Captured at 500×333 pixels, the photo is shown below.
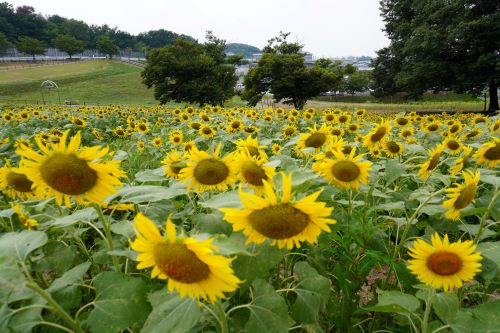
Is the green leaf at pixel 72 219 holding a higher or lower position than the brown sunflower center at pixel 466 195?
lower

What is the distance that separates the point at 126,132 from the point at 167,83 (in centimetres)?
2579

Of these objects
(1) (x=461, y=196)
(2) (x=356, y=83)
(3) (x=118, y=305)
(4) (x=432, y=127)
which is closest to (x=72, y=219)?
(3) (x=118, y=305)

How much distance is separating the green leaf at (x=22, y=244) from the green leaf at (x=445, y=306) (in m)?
1.40

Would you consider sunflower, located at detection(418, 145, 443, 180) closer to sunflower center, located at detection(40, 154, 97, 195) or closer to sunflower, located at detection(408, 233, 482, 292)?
sunflower, located at detection(408, 233, 482, 292)

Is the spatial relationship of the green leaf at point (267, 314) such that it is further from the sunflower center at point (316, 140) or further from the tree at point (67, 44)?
the tree at point (67, 44)

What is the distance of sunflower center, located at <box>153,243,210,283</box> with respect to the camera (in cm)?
94

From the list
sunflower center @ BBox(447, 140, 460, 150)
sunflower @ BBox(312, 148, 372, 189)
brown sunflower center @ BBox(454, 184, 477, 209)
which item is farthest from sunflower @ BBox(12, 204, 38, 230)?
sunflower center @ BBox(447, 140, 460, 150)

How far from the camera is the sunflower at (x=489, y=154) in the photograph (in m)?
2.42

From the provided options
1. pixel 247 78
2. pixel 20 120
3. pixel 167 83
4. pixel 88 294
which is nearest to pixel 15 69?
pixel 167 83

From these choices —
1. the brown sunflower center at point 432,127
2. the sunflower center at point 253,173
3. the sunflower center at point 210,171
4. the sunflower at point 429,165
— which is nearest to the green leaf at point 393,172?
the sunflower at point 429,165

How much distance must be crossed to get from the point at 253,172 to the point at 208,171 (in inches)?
8.4

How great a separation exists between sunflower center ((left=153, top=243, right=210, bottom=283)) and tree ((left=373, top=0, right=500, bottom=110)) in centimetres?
2676

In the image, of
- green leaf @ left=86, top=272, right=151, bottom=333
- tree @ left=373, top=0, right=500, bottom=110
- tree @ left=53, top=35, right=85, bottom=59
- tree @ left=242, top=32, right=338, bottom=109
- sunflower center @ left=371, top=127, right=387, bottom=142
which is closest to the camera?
green leaf @ left=86, top=272, right=151, bottom=333

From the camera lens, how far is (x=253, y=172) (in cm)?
164
